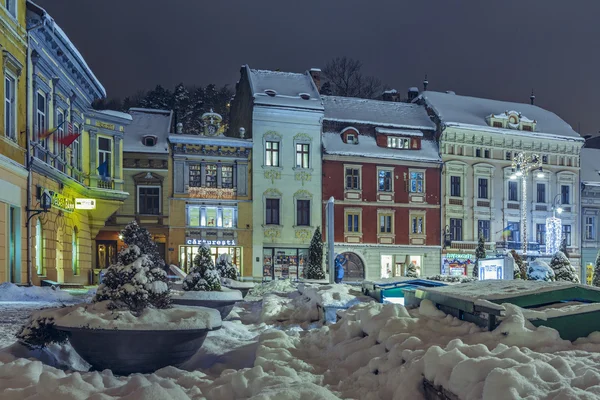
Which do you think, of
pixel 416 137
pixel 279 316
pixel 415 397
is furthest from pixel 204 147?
pixel 415 397

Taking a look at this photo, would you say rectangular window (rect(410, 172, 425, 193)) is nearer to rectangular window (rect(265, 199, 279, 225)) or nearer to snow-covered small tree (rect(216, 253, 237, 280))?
rectangular window (rect(265, 199, 279, 225))

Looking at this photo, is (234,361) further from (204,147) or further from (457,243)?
(457,243)

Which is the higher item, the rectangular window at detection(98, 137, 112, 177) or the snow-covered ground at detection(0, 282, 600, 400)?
the rectangular window at detection(98, 137, 112, 177)

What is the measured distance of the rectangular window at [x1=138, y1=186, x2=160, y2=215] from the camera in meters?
35.9

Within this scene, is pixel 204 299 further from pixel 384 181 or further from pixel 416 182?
pixel 416 182

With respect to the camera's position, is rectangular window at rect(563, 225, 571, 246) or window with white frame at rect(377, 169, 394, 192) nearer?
window with white frame at rect(377, 169, 394, 192)

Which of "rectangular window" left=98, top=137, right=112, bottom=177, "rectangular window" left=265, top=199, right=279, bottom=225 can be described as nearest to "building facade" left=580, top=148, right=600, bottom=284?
"rectangular window" left=265, top=199, right=279, bottom=225

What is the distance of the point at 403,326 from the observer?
7055 millimetres

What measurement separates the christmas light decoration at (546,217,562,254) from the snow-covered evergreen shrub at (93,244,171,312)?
37.6 metres

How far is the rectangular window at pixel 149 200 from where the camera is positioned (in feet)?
118

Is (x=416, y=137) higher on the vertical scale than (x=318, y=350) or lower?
higher

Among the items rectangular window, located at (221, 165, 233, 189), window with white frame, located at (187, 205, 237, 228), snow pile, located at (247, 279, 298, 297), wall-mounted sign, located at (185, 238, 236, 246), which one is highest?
rectangular window, located at (221, 165, 233, 189)

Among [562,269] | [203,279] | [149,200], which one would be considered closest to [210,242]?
[149,200]

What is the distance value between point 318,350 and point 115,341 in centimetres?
286
